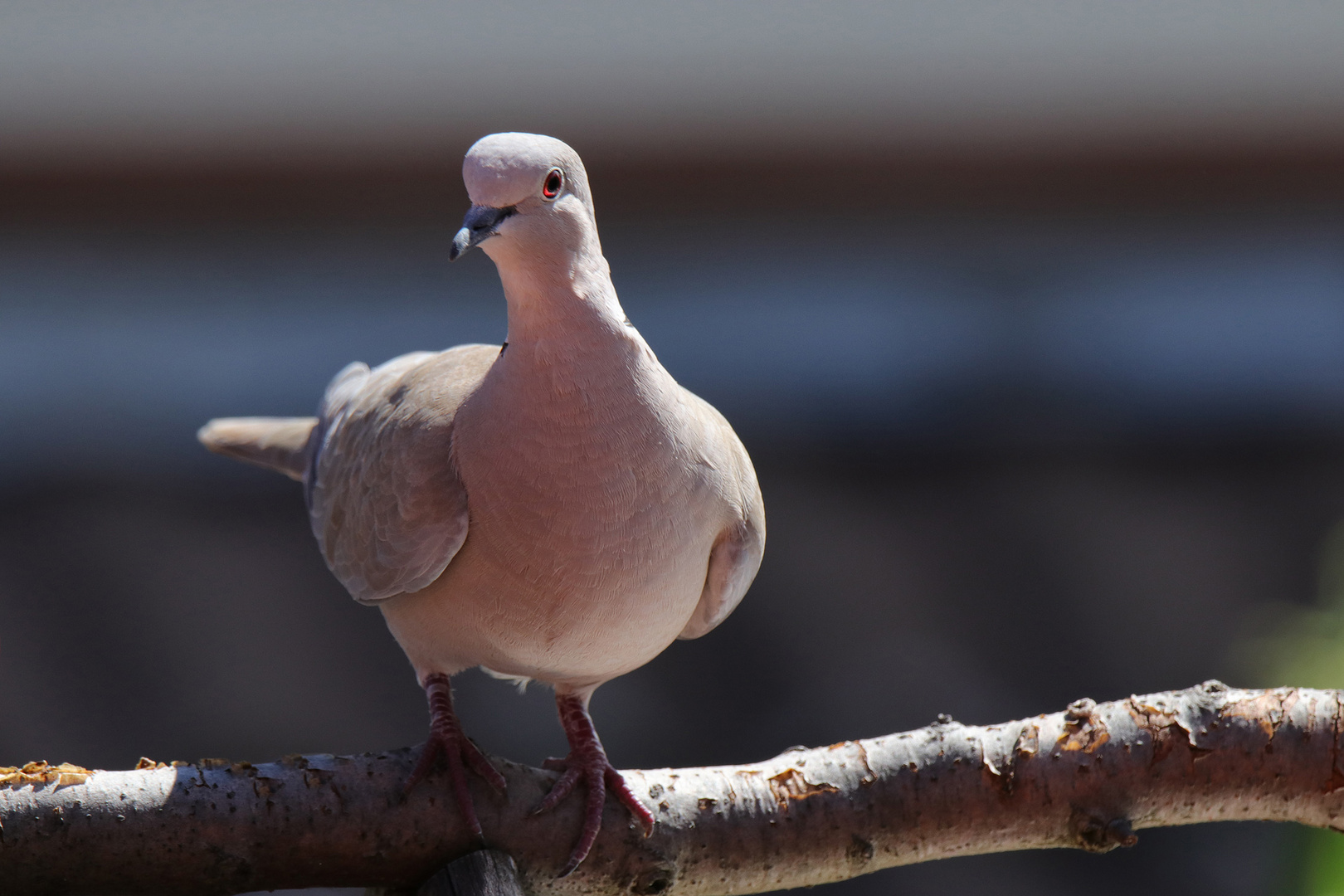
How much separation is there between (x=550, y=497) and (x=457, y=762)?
391 millimetres

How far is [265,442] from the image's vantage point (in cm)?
250

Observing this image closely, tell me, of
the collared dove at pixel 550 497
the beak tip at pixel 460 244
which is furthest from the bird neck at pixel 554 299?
the beak tip at pixel 460 244

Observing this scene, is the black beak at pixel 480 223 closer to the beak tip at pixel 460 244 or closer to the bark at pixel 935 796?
the beak tip at pixel 460 244

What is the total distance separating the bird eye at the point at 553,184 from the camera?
1518 millimetres

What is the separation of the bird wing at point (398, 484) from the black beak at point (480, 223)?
0.32 m

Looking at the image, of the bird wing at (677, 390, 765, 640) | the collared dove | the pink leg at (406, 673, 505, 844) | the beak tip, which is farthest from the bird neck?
the pink leg at (406, 673, 505, 844)

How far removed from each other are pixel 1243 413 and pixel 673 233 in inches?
110

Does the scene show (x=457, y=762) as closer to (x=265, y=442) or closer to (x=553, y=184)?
(x=553, y=184)

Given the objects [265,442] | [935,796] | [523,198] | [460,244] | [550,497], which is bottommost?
[935,796]

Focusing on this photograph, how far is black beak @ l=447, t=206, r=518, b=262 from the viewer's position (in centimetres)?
144

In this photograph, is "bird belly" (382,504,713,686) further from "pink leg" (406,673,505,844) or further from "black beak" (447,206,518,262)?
"black beak" (447,206,518,262)

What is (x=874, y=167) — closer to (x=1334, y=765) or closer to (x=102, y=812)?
(x=1334, y=765)

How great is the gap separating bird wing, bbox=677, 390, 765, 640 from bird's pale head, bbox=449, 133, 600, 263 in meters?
0.33

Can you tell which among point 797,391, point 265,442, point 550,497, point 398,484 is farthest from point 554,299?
point 797,391
